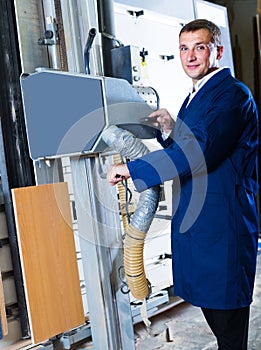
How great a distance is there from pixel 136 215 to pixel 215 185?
0.30 metres

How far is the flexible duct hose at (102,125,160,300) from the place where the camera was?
141 cm

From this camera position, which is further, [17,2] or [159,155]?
[17,2]

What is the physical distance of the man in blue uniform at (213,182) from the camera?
1.29 metres

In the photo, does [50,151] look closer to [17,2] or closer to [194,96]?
[194,96]

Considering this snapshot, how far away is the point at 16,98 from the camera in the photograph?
→ 2020 mm

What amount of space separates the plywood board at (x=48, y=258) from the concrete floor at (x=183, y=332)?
1.78ft

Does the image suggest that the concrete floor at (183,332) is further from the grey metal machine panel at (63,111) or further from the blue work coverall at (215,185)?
the grey metal machine panel at (63,111)

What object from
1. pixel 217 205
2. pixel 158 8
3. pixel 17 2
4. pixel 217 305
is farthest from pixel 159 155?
pixel 158 8

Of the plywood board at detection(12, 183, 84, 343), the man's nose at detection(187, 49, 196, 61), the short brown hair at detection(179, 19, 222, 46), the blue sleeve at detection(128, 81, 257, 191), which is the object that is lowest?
the plywood board at detection(12, 183, 84, 343)

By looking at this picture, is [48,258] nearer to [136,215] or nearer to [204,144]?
[136,215]

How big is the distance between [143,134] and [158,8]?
128 cm

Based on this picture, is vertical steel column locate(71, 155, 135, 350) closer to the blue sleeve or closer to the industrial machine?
the industrial machine

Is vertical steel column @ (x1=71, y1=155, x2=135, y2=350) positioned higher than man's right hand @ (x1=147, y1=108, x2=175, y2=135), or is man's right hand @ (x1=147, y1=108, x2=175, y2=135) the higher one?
man's right hand @ (x1=147, y1=108, x2=175, y2=135)

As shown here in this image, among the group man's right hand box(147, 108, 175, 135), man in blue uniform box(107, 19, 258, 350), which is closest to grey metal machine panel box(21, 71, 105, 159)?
man in blue uniform box(107, 19, 258, 350)
